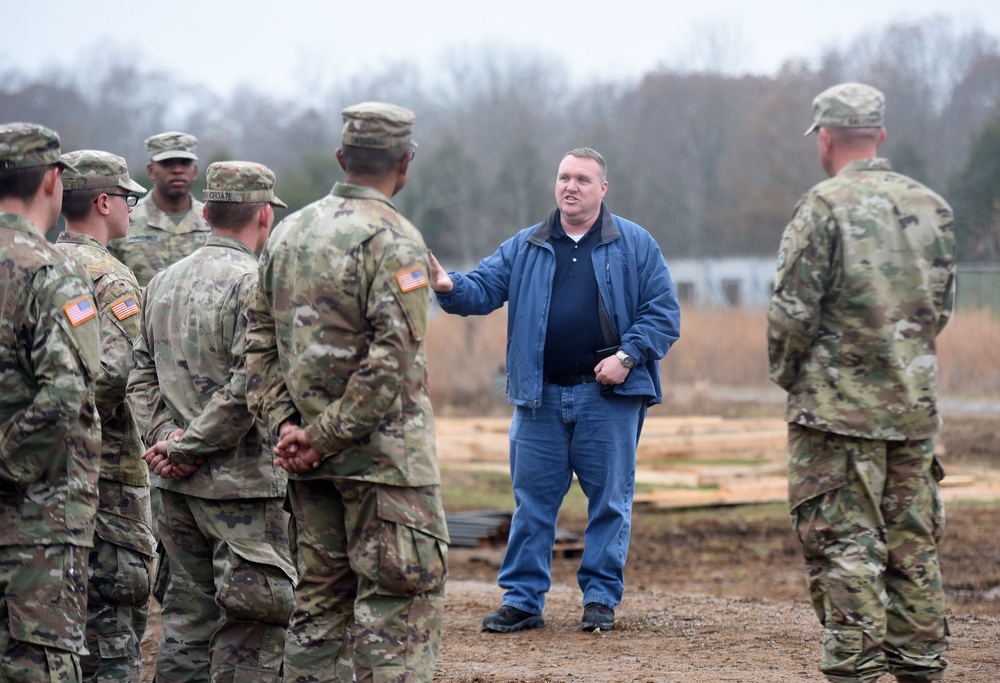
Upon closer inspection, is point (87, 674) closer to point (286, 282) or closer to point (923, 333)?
point (286, 282)

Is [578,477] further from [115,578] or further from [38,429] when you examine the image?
[38,429]

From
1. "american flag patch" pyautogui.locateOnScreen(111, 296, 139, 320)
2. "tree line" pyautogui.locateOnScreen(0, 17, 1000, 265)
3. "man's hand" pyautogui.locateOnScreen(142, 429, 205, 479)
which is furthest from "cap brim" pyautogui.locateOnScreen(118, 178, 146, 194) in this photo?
"tree line" pyautogui.locateOnScreen(0, 17, 1000, 265)

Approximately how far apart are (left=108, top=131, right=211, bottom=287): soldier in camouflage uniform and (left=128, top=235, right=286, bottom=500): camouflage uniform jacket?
257cm

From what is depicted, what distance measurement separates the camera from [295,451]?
13.6 feet

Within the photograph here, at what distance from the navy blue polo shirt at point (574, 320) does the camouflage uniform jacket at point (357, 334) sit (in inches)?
90.3

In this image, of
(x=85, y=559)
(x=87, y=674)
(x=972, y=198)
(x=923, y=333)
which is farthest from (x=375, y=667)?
(x=972, y=198)

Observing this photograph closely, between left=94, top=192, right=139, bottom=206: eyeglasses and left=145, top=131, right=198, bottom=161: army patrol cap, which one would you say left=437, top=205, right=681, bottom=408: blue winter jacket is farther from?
left=145, top=131, right=198, bottom=161: army patrol cap

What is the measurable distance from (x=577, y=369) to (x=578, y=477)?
59 cm

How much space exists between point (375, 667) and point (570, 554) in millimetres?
6739

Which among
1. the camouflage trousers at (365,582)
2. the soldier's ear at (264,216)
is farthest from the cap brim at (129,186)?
the camouflage trousers at (365,582)

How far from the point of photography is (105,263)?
527 centimetres

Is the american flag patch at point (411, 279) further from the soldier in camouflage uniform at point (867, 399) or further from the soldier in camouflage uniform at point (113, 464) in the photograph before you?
the soldier in camouflage uniform at point (113, 464)

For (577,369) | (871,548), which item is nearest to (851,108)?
A: (871,548)

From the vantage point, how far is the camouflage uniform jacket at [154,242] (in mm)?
7504
